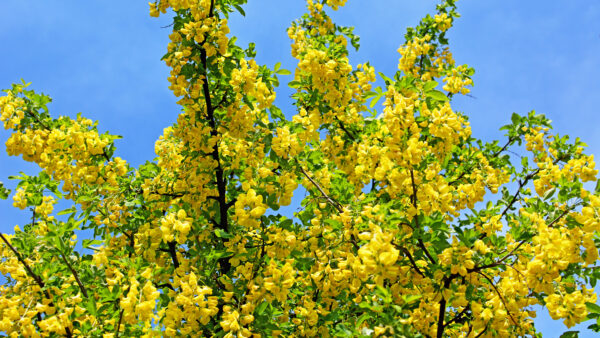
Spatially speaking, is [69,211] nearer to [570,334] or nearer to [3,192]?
[3,192]

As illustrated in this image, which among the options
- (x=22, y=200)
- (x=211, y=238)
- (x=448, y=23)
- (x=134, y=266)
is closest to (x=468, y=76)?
(x=448, y=23)

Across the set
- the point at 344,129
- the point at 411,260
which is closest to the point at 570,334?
the point at 411,260

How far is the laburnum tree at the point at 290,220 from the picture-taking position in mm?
3240

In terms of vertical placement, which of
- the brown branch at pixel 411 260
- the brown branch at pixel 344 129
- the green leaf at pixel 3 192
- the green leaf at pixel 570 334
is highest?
the brown branch at pixel 344 129

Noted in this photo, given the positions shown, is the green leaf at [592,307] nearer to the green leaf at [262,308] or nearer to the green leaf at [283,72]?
the green leaf at [262,308]

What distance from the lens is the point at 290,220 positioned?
413 centimetres

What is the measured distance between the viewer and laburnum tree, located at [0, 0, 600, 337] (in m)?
3.24

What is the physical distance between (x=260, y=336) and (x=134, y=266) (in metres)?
1.11

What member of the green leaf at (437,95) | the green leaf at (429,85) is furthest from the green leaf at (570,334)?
the green leaf at (429,85)

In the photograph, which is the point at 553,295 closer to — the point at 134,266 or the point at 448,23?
the point at 134,266

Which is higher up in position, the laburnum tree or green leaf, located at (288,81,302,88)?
green leaf, located at (288,81,302,88)

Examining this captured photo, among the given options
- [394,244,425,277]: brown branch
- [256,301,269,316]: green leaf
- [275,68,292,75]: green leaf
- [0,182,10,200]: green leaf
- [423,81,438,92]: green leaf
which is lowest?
[256,301,269,316]: green leaf

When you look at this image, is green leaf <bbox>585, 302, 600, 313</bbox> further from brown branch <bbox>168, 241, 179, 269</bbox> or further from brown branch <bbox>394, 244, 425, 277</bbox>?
brown branch <bbox>168, 241, 179, 269</bbox>

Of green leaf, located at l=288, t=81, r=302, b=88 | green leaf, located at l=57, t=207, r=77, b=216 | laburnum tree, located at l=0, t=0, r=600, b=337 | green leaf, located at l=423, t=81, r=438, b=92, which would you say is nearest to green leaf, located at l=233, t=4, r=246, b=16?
laburnum tree, located at l=0, t=0, r=600, b=337
